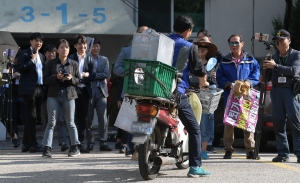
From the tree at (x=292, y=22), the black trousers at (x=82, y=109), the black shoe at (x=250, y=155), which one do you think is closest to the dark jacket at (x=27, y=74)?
the black trousers at (x=82, y=109)

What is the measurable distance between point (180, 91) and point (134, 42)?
85cm

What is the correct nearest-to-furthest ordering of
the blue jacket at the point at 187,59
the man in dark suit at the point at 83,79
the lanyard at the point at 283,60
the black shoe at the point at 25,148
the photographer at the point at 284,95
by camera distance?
the blue jacket at the point at 187,59, the photographer at the point at 284,95, the lanyard at the point at 283,60, the man in dark suit at the point at 83,79, the black shoe at the point at 25,148

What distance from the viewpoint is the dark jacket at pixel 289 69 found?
421 inches

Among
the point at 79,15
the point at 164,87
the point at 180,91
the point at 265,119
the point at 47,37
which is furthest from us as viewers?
the point at 47,37

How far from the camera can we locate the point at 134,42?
27.4 feet

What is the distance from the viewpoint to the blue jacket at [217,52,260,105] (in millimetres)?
11438

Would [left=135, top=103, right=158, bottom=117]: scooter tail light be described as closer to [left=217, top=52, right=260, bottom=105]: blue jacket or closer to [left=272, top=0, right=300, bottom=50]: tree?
[left=217, top=52, right=260, bottom=105]: blue jacket

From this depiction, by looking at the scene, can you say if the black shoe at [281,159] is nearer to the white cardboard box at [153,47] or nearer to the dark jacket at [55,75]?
the white cardboard box at [153,47]

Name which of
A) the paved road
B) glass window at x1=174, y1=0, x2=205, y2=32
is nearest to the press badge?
the paved road

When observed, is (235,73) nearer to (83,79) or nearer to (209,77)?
(209,77)

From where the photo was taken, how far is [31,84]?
12.9 m

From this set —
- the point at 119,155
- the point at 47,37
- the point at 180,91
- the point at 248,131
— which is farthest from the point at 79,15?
the point at 180,91

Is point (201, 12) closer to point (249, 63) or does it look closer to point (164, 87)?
point (249, 63)

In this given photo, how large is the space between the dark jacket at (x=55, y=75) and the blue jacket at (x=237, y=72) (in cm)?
238
